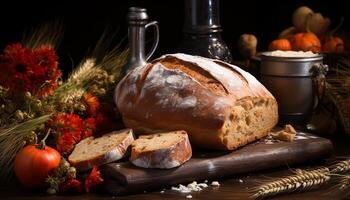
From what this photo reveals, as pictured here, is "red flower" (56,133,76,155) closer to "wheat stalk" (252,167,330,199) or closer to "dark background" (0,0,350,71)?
"wheat stalk" (252,167,330,199)

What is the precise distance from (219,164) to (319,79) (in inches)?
19.5

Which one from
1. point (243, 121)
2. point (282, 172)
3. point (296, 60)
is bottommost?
point (282, 172)

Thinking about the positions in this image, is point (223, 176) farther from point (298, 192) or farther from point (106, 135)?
point (106, 135)

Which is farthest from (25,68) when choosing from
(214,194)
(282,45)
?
(282,45)

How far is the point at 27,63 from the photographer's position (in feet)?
4.95

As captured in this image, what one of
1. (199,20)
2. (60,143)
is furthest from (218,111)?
(199,20)

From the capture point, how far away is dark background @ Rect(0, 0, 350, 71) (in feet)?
8.51

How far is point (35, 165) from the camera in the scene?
1.39 meters

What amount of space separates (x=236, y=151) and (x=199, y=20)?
0.56 metres

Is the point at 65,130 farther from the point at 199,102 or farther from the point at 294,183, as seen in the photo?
the point at 294,183

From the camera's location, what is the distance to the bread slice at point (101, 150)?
144 cm

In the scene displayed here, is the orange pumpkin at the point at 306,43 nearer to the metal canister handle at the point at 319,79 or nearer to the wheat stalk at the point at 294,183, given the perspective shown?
the metal canister handle at the point at 319,79

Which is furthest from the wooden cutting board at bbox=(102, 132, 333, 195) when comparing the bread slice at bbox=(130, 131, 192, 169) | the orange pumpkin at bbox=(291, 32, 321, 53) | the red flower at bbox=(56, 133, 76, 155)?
the orange pumpkin at bbox=(291, 32, 321, 53)

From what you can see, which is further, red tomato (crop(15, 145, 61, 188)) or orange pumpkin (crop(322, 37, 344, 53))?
orange pumpkin (crop(322, 37, 344, 53))
